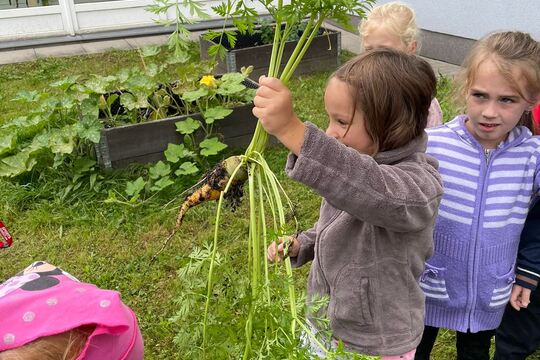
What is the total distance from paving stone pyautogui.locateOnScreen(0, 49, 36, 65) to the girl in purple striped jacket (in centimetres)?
646

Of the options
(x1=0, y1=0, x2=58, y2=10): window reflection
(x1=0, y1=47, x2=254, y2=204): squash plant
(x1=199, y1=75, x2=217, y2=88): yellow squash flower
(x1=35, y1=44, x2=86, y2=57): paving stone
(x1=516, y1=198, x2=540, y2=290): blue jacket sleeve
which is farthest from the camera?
(x1=0, y1=0, x2=58, y2=10): window reflection

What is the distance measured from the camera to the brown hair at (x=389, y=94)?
138cm

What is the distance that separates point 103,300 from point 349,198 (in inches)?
22.2

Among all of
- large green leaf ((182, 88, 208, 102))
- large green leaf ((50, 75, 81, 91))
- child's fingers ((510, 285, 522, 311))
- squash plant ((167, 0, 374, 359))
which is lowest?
large green leaf ((182, 88, 208, 102))

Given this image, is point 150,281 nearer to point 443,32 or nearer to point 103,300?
point 103,300

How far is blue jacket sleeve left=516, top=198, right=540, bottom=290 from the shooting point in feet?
6.24

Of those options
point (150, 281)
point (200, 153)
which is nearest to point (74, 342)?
point (150, 281)

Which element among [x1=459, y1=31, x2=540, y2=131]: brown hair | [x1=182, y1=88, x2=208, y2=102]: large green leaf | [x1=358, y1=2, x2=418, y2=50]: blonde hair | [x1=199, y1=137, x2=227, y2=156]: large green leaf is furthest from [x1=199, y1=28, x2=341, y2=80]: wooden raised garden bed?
[x1=459, y1=31, x2=540, y2=131]: brown hair

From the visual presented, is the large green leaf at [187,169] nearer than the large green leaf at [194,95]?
Yes

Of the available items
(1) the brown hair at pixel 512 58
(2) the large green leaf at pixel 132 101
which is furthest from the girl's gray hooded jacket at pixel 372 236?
(2) the large green leaf at pixel 132 101

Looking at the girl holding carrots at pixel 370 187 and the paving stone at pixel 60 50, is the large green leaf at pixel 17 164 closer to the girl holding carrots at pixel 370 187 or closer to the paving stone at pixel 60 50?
the girl holding carrots at pixel 370 187

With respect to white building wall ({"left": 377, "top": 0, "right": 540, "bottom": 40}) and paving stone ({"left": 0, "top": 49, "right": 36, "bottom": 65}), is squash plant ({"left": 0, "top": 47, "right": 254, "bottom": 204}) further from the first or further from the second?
paving stone ({"left": 0, "top": 49, "right": 36, "bottom": 65})

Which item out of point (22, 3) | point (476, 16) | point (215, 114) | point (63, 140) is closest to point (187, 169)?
point (215, 114)

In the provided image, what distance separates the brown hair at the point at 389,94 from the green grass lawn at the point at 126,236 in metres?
1.45
